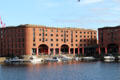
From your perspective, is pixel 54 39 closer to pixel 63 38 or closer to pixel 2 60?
pixel 63 38

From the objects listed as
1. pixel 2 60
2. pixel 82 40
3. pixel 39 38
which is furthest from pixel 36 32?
pixel 82 40

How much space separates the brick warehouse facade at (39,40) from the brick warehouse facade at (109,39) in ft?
43.3

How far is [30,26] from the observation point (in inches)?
6496

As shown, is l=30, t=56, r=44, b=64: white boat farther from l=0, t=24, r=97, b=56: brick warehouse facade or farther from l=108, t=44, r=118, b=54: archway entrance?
l=108, t=44, r=118, b=54: archway entrance

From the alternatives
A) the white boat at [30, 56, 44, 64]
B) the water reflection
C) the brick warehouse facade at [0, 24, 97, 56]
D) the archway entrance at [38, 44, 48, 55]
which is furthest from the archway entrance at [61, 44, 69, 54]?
the water reflection

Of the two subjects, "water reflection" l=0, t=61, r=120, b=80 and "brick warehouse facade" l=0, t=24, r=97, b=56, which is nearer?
"water reflection" l=0, t=61, r=120, b=80

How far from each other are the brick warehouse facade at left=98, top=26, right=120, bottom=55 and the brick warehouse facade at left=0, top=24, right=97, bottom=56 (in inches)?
520

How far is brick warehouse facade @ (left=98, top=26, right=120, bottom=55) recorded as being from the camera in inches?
7096

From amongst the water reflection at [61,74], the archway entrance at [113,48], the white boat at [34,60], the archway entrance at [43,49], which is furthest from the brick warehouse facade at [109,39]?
the water reflection at [61,74]

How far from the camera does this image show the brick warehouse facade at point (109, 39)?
591 ft

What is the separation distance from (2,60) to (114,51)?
3528 inches

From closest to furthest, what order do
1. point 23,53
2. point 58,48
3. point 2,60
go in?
1. point 2,60
2. point 23,53
3. point 58,48

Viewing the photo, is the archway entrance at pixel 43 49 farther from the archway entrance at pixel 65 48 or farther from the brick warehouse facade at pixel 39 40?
the archway entrance at pixel 65 48

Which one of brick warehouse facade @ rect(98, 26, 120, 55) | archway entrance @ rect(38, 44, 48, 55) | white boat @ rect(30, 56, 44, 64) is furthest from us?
brick warehouse facade @ rect(98, 26, 120, 55)
